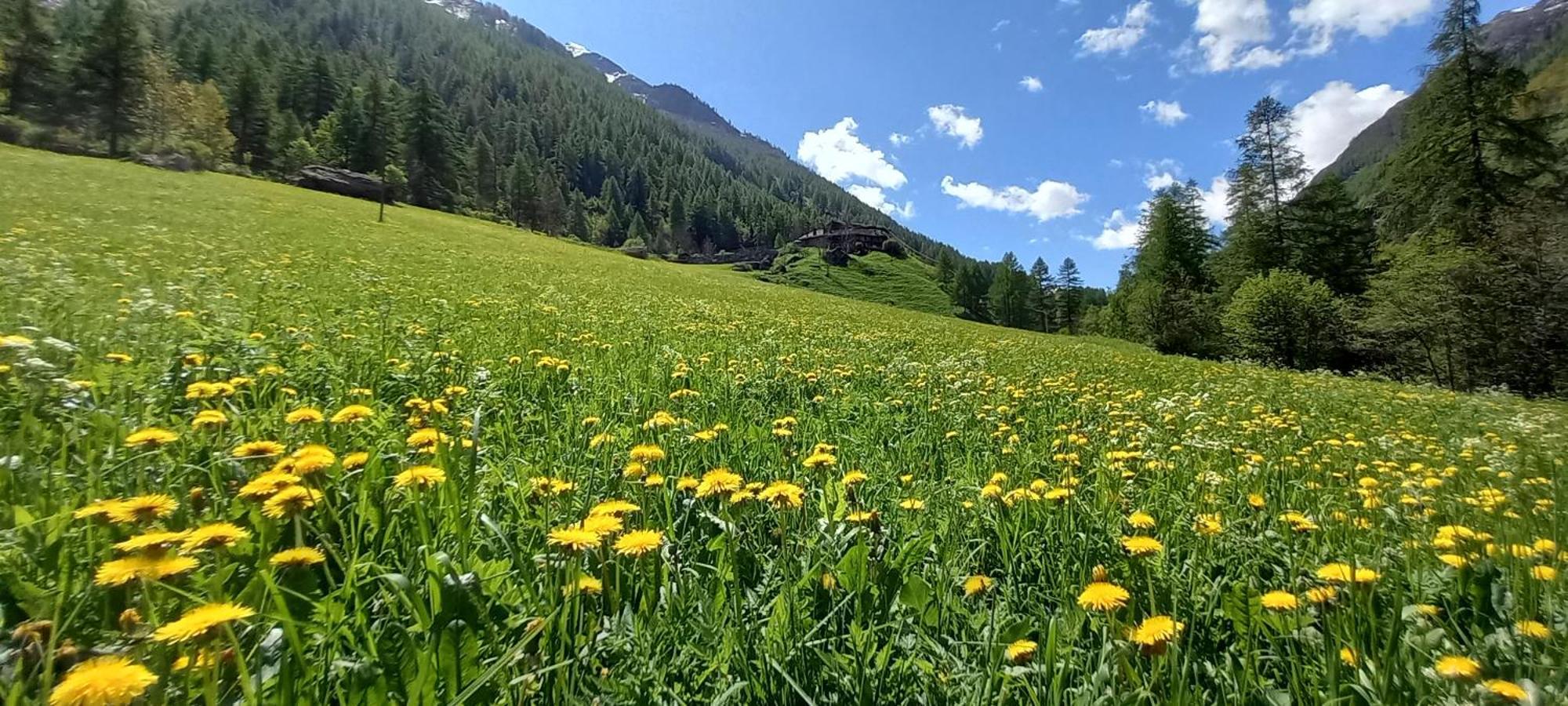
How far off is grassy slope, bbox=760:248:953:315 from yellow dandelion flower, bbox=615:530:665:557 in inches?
2964

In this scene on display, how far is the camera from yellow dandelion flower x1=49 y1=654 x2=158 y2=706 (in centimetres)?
74

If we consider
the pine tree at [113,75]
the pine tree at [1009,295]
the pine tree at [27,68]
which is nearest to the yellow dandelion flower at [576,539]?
the pine tree at [113,75]

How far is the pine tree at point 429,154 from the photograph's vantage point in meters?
61.3

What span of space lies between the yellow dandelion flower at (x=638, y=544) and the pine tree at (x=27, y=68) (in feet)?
239

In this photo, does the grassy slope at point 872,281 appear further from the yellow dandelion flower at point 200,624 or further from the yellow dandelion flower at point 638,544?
the yellow dandelion flower at point 200,624

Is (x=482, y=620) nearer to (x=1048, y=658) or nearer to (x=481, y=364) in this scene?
(x=1048, y=658)

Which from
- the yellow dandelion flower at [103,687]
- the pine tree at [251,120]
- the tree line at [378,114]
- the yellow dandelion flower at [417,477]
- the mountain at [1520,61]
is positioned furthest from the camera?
the pine tree at [251,120]

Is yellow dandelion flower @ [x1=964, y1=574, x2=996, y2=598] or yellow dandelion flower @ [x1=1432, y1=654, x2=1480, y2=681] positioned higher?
yellow dandelion flower @ [x1=1432, y1=654, x2=1480, y2=681]

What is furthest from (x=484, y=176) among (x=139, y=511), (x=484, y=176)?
(x=139, y=511)

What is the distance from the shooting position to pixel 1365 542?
209cm

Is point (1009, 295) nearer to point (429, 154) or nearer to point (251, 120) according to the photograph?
point (429, 154)

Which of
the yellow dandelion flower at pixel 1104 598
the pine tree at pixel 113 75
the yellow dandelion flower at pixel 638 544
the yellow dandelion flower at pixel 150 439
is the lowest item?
the yellow dandelion flower at pixel 1104 598

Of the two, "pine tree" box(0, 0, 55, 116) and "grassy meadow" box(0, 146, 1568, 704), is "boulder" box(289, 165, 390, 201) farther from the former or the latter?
"grassy meadow" box(0, 146, 1568, 704)

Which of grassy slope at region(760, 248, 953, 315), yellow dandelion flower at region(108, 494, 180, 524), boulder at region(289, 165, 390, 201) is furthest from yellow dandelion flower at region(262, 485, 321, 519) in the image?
grassy slope at region(760, 248, 953, 315)
